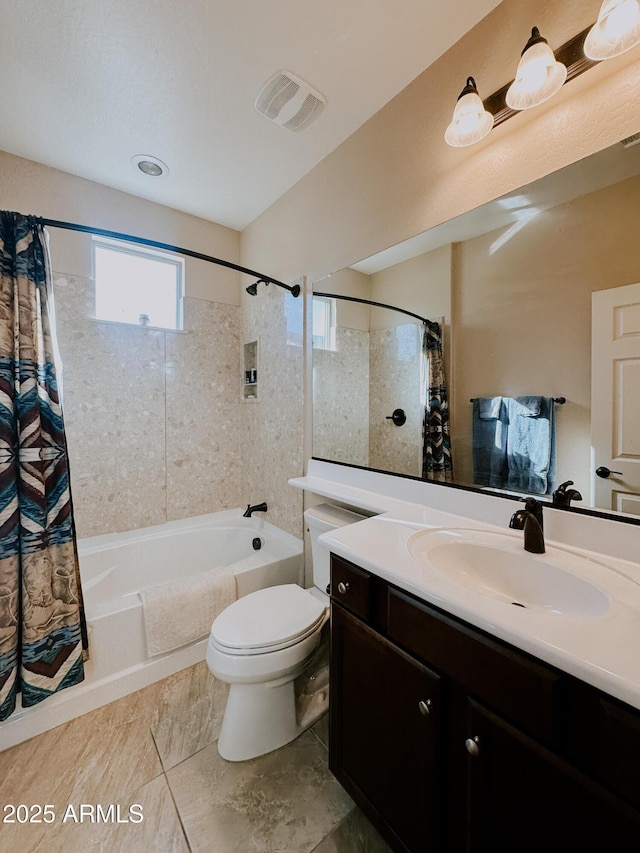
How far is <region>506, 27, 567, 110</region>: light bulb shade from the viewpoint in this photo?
0.90 m

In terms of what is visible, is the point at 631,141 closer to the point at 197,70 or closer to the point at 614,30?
the point at 614,30

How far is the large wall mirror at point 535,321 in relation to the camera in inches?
36.1

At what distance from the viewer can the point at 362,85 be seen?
1388mm

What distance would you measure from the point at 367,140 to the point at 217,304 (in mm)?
1420

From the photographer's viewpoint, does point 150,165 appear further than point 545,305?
Yes

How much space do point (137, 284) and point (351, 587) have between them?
2.33 metres

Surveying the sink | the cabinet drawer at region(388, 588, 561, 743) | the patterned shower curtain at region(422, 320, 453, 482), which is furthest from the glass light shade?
the cabinet drawer at region(388, 588, 561, 743)

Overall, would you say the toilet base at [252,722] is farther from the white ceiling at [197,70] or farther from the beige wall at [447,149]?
the white ceiling at [197,70]

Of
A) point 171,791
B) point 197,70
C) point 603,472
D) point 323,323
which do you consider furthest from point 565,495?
point 197,70

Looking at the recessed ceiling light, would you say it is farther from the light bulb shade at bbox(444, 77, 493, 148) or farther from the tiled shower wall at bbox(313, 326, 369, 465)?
the light bulb shade at bbox(444, 77, 493, 148)

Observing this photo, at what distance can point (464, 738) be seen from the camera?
72 cm

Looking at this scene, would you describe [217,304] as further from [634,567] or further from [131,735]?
[634,567]

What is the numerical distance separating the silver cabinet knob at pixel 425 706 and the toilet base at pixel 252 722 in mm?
700

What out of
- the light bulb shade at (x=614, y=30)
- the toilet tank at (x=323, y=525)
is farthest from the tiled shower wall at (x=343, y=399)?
the light bulb shade at (x=614, y=30)
